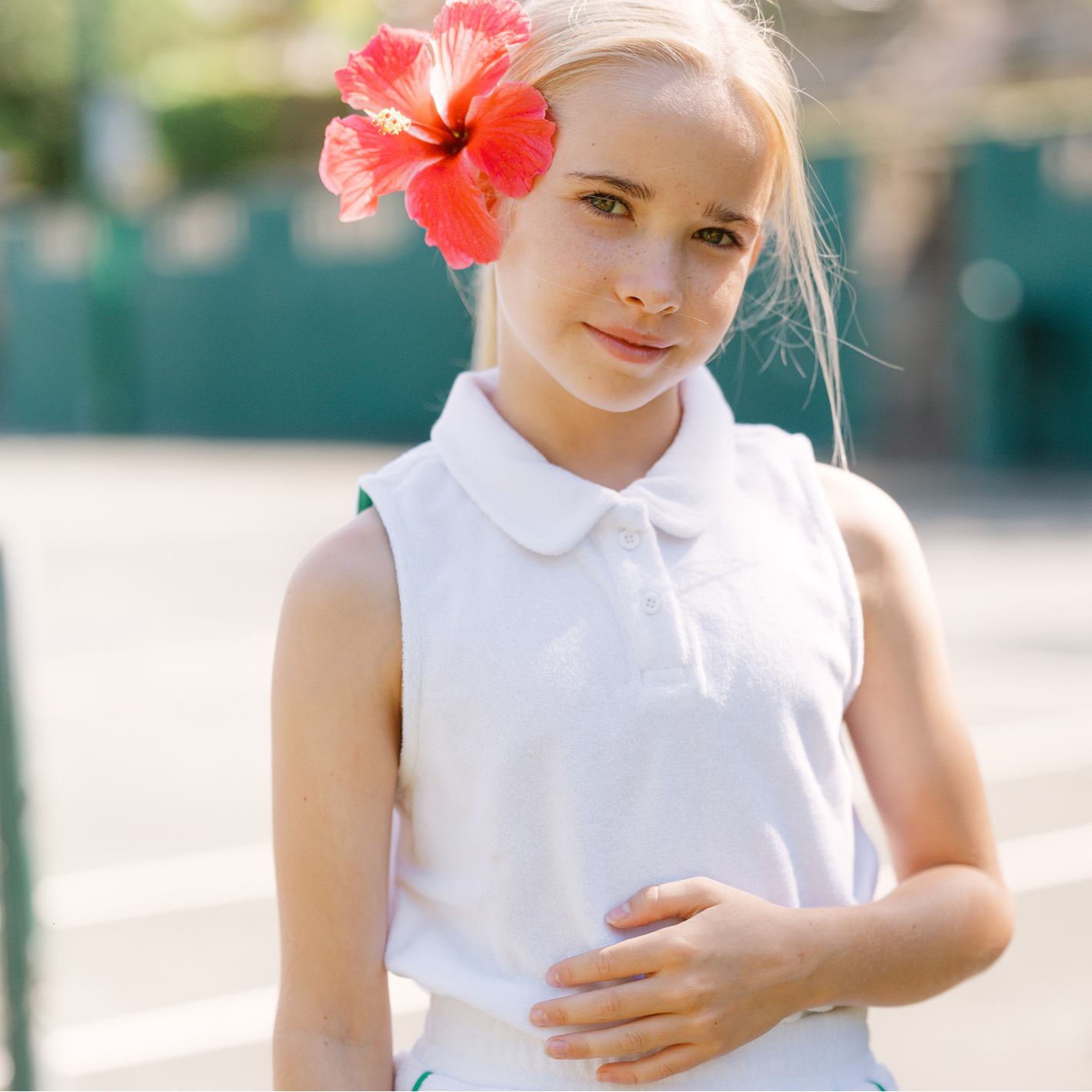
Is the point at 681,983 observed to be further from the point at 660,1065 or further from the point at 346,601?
the point at 346,601

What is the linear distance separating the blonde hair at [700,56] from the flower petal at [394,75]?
9 centimetres

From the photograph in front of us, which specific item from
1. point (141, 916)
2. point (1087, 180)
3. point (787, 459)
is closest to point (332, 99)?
point (1087, 180)

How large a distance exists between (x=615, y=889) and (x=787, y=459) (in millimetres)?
511

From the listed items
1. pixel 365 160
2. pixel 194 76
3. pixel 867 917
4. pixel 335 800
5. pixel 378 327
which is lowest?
pixel 867 917

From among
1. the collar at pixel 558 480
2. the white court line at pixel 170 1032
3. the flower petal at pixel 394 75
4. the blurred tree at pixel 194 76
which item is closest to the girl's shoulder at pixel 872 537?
the collar at pixel 558 480

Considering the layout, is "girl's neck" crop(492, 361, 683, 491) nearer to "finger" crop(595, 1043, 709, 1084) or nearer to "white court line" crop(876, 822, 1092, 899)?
"finger" crop(595, 1043, 709, 1084)

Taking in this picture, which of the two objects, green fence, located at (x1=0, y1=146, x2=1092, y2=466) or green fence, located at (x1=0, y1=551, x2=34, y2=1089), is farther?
green fence, located at (x1=0, y1=146, x2=1092, y2=466)

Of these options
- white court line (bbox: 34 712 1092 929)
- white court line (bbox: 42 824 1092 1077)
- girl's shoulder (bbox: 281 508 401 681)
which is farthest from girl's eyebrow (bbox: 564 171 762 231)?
white court line (bbox: 34 712 1092 929)

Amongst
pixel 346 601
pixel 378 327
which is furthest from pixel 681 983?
pixel 378 327

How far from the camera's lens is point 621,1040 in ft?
4.64

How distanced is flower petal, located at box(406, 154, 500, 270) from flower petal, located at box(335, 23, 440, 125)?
0.07 m

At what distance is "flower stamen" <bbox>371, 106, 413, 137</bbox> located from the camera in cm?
153

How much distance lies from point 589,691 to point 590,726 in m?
0.03

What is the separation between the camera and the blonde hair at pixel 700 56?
1487 mm
